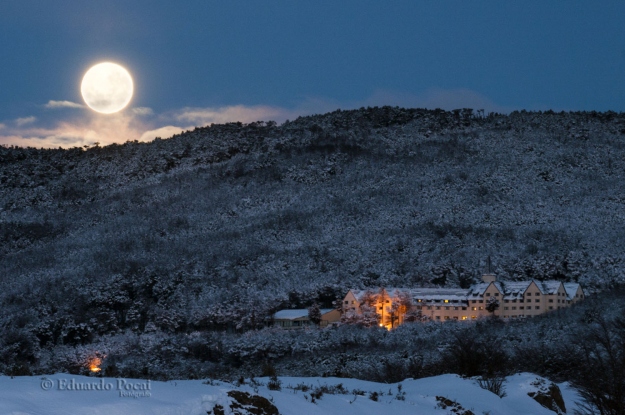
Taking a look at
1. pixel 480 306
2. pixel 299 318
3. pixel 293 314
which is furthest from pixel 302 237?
pixel 480 306

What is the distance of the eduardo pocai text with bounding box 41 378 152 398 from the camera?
1313cm

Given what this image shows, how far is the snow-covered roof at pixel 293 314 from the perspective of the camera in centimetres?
6850

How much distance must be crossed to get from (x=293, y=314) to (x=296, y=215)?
33.6 meters

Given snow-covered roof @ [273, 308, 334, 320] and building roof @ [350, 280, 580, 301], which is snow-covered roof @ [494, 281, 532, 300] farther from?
snow-covered roof @ [273, 308, 334, 320]

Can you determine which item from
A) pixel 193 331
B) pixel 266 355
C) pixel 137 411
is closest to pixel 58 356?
pixel 193 331

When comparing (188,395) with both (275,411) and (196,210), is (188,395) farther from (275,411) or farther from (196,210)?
(196,210)

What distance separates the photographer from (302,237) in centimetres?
9319

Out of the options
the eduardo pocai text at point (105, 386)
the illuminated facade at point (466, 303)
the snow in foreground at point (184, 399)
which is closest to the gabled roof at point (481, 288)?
the illuminated facade at point (466, 303)

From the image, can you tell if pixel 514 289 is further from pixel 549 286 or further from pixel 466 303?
pixel 466 303

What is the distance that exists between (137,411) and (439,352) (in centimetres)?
3902

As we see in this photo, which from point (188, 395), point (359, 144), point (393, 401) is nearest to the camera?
point (188, 395)

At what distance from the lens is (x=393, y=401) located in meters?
19.2

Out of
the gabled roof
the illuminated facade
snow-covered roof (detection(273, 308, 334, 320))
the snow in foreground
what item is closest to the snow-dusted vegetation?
snow-covered roof (detection(273, 308, 334, 320))

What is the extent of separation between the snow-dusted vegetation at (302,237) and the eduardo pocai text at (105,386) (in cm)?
415
